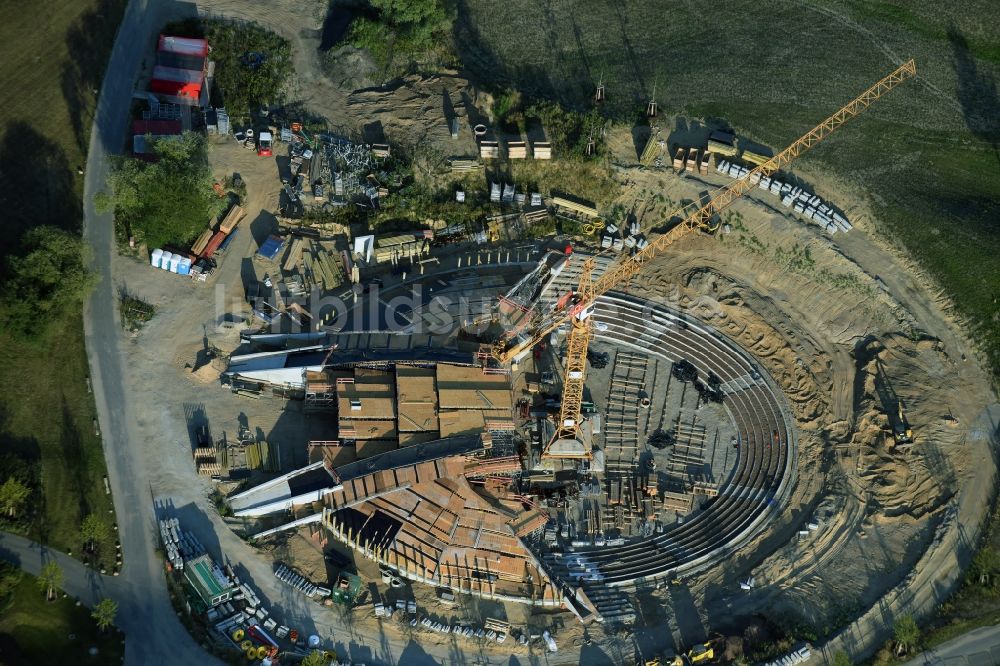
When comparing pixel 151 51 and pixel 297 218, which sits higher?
pixel 151 51

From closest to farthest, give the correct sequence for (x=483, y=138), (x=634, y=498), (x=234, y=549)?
(x=234, y=549), (x=634, y=498), (x=483, y=138)

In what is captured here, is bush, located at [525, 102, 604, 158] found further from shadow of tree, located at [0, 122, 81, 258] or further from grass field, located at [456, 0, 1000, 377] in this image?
shadow of tree, located at [0, 122, 81, 258]

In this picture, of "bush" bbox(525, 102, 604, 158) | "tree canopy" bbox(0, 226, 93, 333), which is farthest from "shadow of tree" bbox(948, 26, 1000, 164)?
"tree canopy" bbox(0, 226, 93, 333)

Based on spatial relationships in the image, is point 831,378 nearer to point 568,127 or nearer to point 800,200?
point 800,200

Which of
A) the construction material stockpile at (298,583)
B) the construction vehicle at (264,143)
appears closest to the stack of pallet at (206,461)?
the construction material stockpile at (298,583)

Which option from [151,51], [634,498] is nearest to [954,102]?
[634,498]

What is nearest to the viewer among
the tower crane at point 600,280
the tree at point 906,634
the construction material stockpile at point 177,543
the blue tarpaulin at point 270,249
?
the construction material stockpile at point 177,543

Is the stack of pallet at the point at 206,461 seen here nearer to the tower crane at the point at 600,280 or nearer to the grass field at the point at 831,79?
the tower crane at the point at 600,280

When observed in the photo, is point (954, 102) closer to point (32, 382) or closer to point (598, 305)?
point (598, 305)
